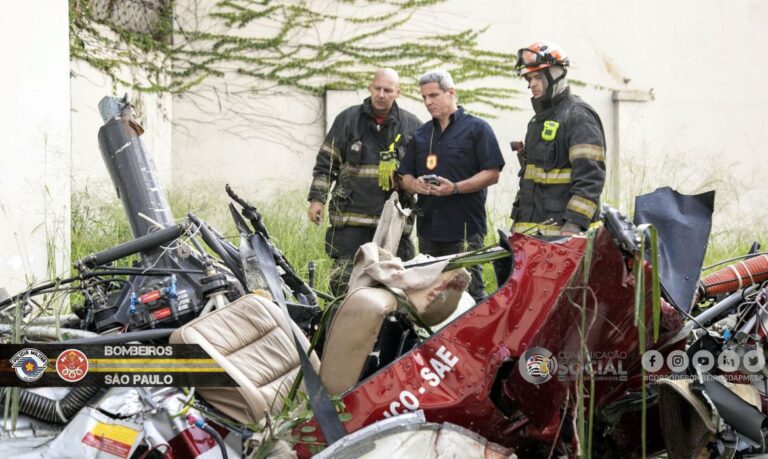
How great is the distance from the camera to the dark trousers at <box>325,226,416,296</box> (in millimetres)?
6367

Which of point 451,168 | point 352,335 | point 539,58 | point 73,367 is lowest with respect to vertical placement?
point 73,367

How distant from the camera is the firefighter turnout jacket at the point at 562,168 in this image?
533cm

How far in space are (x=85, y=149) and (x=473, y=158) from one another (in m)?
3.92

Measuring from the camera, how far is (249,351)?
10.9 feet

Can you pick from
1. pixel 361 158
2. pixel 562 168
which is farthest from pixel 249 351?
pixel 361 158

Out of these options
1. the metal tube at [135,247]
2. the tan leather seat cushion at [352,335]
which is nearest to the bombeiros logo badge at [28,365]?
the metal tube at [135,247]

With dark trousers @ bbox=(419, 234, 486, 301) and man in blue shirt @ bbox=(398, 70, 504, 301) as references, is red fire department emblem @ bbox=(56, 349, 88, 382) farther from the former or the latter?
man in blue shirt @ bbox=(398, 70, 504, 301)

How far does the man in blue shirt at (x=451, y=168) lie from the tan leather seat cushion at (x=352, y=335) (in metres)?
3.08

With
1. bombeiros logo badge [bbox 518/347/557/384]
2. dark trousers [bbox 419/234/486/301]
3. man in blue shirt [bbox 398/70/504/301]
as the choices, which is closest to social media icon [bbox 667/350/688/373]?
bombeiros logo badge [bbox 518/347/557/384]

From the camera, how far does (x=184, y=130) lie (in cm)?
1123

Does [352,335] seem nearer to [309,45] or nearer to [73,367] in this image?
[73,367]

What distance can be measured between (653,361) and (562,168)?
7.96 ft

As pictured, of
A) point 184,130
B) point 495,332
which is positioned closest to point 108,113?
point 495,332

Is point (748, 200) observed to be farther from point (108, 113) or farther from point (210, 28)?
point (108, 113)
